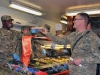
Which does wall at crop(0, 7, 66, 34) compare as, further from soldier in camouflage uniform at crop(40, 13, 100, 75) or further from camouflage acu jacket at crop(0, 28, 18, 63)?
soldier in camouflage uniform at crop(40, 13, 100, 75)

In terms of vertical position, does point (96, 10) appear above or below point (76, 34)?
above

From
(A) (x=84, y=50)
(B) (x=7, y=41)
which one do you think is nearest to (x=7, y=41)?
(B) (x=7, y=41)

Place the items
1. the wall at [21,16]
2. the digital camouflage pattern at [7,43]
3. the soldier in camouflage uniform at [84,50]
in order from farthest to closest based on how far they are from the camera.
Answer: the wall at [21,16], the digital camouflage pattern at [7,43], the soldier in camouflage uniform at [84,50]

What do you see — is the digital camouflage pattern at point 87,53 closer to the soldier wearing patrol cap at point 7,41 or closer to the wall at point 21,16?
the soldier wearing patrol cap at point 7,41

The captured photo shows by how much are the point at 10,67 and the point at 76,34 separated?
1508 millimetres

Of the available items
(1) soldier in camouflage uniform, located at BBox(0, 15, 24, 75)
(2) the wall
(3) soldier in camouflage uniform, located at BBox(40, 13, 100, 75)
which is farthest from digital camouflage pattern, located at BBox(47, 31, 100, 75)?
(2) the wall

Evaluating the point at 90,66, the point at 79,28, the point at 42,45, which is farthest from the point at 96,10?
the point at 90,66

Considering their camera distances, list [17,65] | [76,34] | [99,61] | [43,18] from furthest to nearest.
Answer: [43,18] < [17,65] < [76,34] < [99,61]

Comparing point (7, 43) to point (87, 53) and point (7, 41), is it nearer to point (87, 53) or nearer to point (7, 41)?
point (7, 41)

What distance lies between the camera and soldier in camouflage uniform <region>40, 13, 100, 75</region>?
210 centimetres

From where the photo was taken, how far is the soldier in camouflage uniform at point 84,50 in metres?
2.10

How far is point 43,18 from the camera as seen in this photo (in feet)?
22.1

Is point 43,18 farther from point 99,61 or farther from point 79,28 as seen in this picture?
point 99,61

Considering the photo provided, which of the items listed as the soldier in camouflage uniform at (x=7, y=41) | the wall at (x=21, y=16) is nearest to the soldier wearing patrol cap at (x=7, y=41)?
the soldier in camouflage uniform at (x=7, y=41)
